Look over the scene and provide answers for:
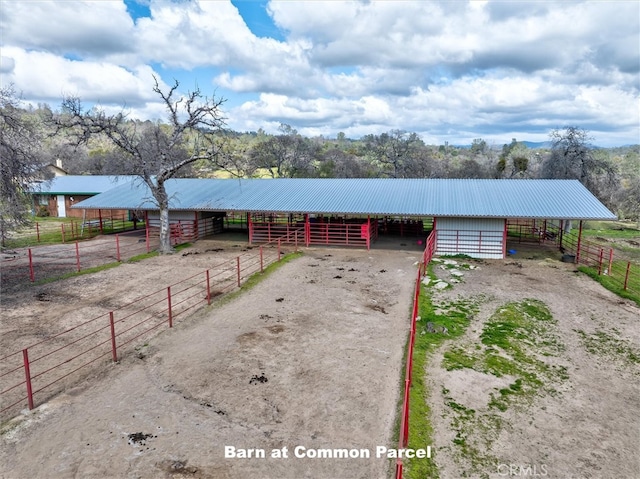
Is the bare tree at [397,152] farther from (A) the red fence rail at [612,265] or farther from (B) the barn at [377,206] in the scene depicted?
(A) the red fence rail at [612,265]

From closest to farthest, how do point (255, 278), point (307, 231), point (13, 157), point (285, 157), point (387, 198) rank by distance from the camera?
point (13, 157) < point (255, 278) < point (307, 231) < point (387, 198) < point (285, 157)

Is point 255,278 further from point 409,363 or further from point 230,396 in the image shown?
point 409,363

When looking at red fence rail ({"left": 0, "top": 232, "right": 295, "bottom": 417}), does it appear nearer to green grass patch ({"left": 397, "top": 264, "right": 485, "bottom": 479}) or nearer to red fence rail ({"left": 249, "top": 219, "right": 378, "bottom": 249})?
green grass patch ({"left": 397, "top": 264, "right": 485, "bottom": 479})

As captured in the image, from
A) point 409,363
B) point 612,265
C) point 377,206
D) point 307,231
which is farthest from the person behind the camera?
point 307,231

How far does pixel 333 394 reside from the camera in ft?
28.2

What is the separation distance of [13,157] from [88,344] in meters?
6.58

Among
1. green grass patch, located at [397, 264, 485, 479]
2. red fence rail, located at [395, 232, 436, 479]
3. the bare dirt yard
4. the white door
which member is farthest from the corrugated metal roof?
the white door

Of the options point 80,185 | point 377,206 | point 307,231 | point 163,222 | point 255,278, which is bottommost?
point 255,278

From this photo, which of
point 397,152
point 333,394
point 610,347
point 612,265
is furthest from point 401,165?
point 333,394

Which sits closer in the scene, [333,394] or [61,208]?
[333,394]

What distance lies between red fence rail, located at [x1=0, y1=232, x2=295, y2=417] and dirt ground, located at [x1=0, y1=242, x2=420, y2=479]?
57 centimetres

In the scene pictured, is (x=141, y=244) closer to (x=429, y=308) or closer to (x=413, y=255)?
(x=413, y=255)

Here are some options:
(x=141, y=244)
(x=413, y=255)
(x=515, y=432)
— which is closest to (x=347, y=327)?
(x=515, y=432)

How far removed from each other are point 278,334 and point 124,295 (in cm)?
706
